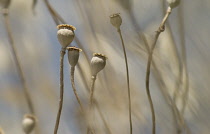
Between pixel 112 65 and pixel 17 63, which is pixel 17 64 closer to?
pixel 17 63

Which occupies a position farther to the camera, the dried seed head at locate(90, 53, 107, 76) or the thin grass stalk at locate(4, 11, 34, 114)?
the thin grass stalk at locate(4, 11, 34, 114)

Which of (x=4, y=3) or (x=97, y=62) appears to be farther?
(x=4, y=3)

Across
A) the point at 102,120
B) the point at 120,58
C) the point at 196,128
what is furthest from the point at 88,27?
the point at 196,128

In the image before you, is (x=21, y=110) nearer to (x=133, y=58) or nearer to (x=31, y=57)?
(x=31, y=57)

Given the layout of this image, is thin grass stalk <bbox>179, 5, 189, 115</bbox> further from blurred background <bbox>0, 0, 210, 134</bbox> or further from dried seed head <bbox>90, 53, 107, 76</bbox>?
dried seed head <bbox>90, 53, 107, 76</bbox>

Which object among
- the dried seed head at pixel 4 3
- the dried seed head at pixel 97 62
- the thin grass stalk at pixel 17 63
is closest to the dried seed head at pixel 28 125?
the dried seed head at pixel 97 62

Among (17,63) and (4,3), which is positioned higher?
(4,3)

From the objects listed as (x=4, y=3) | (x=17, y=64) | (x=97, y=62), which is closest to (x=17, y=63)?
(x=17, y=64)

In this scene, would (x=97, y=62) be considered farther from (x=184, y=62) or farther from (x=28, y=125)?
(x=184, y=62)

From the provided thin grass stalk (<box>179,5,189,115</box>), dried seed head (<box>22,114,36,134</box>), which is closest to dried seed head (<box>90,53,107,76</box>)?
dried seed head (<box>22,114,36,134</box>)
